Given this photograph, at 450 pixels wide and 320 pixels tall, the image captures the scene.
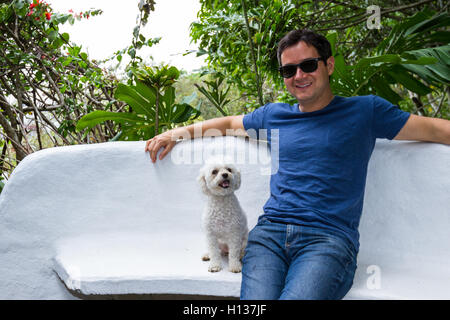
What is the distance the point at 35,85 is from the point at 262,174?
7.33 feet

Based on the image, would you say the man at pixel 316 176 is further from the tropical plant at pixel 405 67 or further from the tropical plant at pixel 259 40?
the tropical plant at pixel 259 40

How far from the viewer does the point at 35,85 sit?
3080 mm

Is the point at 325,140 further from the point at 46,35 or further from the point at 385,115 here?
the point at 46,35

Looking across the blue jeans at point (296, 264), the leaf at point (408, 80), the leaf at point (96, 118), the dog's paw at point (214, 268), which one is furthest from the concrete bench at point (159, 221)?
the leaf at point (408, 80)

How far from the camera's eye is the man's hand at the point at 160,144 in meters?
1.97

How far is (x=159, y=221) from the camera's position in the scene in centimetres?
206

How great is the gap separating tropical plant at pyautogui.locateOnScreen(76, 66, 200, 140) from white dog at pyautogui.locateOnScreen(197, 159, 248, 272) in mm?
852

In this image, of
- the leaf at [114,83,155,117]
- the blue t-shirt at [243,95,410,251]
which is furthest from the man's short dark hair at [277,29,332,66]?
the leaf at [114,83,155,117]

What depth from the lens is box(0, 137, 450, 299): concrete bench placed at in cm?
154

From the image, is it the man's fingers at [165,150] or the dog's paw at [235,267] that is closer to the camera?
the dog's paw at [235,267]

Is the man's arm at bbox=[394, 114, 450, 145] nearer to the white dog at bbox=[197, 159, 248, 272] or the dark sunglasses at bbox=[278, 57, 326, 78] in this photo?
the dark sunglasses at bbox=[278, 57, 326, 78]

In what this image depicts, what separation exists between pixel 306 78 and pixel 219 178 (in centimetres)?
→ 58

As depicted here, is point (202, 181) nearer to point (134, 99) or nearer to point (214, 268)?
point (214, 268)

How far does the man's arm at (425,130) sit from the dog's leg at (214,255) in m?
0.93
